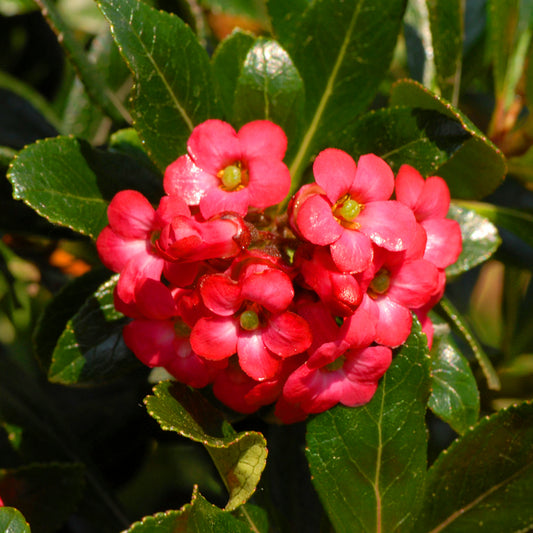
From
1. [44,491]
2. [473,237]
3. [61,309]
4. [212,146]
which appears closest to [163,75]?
[212,146]

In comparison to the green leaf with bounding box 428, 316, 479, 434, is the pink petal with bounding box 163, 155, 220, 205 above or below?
above

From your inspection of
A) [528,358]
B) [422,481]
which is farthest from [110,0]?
[528,358]

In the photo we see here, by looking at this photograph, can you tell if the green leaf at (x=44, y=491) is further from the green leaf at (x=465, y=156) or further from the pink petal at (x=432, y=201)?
the green leaf at (x=465, y=156)

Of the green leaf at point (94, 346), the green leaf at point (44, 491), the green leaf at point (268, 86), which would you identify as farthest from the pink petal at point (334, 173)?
the green leaf at point (44, 491)

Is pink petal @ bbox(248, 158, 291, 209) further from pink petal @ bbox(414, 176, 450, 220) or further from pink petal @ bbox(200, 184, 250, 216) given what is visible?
pink petal @ bbox(414, 176, 450, 220)

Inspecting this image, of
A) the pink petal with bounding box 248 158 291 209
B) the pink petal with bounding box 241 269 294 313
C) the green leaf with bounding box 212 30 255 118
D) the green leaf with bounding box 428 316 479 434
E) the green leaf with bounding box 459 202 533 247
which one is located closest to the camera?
the pink petal with bounding box 241 269 294 313

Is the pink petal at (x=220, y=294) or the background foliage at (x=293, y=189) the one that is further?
the background foliage at (x=293, y=189)

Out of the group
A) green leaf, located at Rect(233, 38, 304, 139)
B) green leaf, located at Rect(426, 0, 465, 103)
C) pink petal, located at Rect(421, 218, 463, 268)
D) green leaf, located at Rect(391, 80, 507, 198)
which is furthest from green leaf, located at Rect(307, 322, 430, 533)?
green leaf, located at Rect(426, 0, 465, 103)

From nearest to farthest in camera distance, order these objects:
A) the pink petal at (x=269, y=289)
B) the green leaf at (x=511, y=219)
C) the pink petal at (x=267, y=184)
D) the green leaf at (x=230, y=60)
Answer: the pink petal at (x=269, y=289) → the pink petal at (x=267, y=184) → the green leaf at (x=230, y=60) → the green leaf at (x=511, y=219)
